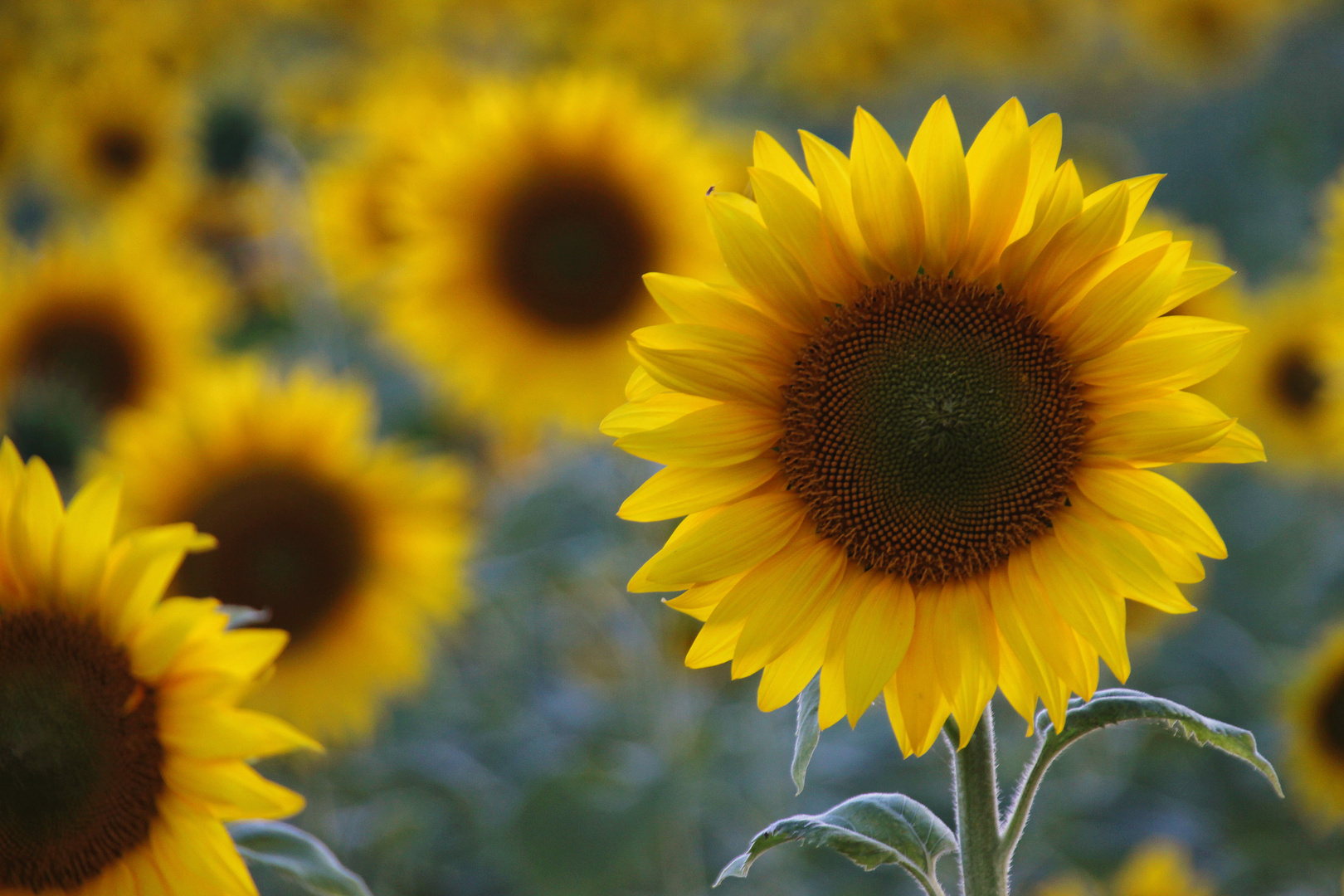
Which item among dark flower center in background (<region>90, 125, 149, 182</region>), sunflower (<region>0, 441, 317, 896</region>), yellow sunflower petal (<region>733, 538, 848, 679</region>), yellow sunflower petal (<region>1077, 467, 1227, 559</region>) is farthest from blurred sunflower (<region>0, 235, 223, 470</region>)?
yellow sunflower petal (<region>1077, 467, 1227, 559</region>)

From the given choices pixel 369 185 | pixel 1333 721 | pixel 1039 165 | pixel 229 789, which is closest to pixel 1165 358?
pixel 1039 165

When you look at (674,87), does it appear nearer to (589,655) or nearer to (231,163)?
(231,163)

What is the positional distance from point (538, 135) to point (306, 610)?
1258 mm

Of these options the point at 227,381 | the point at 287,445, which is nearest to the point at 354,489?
the point at 287,445

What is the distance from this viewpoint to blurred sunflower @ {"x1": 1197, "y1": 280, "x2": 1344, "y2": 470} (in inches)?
118

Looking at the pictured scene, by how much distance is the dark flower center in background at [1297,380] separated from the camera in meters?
3.05

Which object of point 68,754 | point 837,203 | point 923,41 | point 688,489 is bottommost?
point 68,754

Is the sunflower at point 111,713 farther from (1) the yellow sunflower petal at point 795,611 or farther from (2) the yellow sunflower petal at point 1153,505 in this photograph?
(2) the yellow sunflower petal at point 1153,505

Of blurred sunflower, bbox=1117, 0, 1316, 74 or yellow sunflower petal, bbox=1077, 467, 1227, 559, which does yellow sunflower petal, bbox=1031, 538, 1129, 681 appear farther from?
blurred sunflower, bbox=1117, 0, 1316, 74

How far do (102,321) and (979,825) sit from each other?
10.4ft

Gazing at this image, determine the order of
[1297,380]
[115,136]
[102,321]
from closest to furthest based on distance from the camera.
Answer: [1297,380] < [102,321] < [115,136]

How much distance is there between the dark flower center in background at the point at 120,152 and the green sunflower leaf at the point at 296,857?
3.79 meters

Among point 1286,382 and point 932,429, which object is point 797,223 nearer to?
point 932,429

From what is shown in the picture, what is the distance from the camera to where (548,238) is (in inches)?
113
